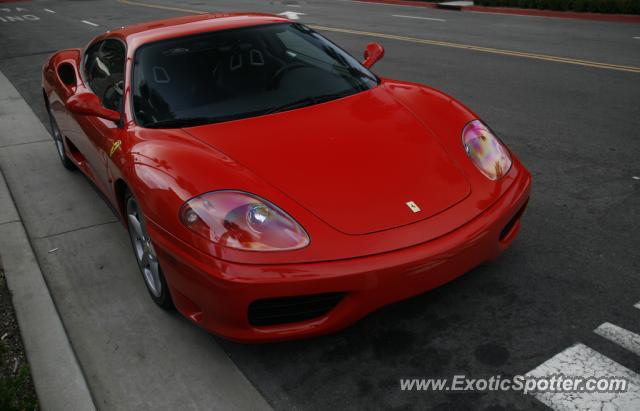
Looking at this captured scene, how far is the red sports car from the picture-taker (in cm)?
283

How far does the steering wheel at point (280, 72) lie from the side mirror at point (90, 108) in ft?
3.07

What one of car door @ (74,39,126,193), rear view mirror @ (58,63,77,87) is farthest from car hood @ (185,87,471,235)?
rear view mirror @ (58,63,77,87)

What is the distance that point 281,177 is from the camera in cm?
314

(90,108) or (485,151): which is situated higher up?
(485,151)

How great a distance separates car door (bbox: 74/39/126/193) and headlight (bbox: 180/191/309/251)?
1.07 meters

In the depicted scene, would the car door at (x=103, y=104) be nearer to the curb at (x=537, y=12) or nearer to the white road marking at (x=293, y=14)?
the white road marking at (x=293, y=14)

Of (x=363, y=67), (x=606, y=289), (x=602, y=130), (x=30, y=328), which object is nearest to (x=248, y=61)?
(x=363, y=67)

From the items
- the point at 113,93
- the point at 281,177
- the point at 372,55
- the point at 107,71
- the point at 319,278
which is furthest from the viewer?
the point at 372,55

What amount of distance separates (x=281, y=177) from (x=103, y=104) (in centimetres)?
182

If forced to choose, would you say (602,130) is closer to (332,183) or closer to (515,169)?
(515,169)

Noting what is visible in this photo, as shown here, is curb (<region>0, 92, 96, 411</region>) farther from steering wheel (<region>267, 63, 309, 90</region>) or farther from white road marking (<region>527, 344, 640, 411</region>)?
white road marking (<region>527, 344, 640, 411</region>)

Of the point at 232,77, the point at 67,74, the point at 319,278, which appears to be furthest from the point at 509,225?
the point at 67,74

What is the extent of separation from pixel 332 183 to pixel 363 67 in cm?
163

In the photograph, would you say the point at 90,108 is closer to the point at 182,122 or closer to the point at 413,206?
the point at 182,122
